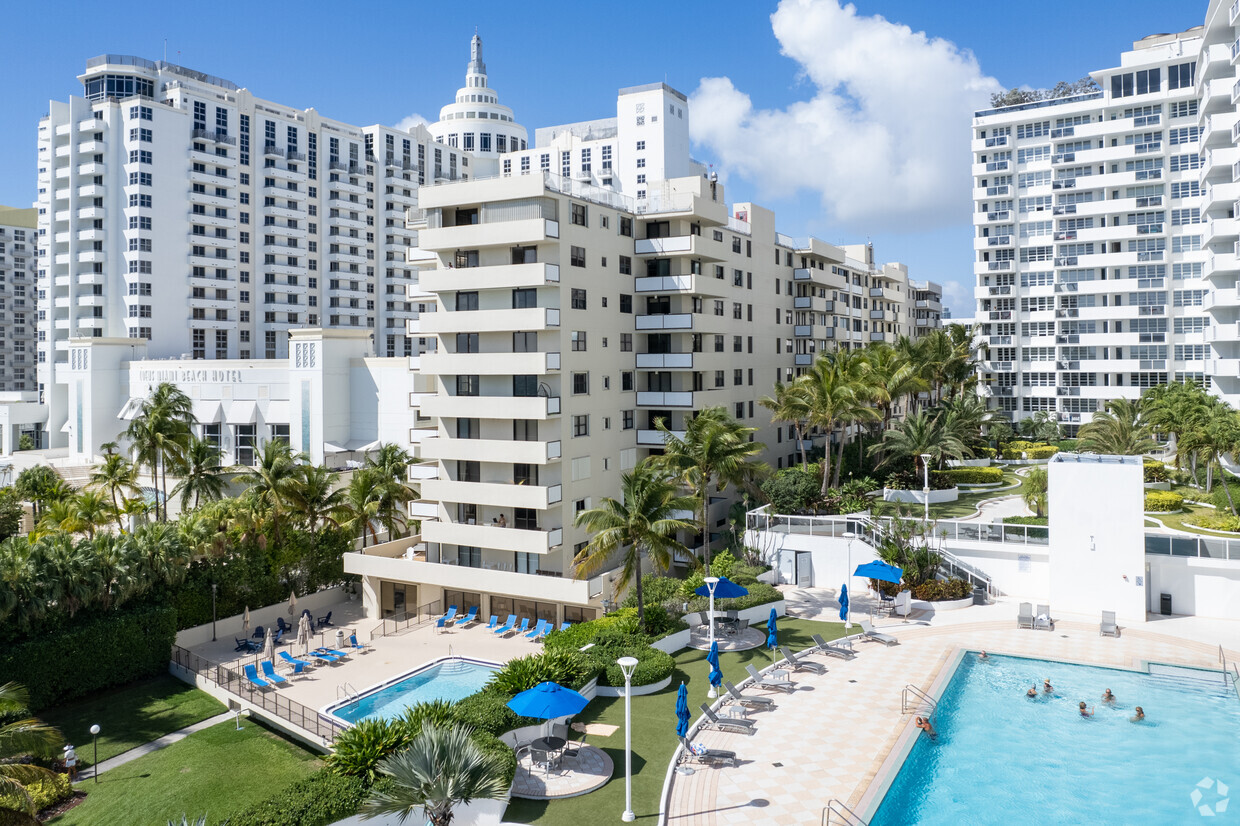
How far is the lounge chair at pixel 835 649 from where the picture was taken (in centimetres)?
3222

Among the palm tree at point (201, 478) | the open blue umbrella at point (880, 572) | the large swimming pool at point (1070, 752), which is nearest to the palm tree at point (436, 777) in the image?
the large swimming pool at point (1070, 752)

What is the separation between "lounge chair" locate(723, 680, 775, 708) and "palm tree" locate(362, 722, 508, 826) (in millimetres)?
10987

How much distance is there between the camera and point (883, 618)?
3712 cm

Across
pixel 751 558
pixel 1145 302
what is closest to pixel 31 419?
pixel 751 558

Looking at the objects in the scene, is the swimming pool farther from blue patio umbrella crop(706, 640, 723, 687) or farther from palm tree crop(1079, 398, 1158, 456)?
palm tree crop(1079, 398, 1158, 456)

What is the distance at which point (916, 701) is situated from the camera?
88.9ft

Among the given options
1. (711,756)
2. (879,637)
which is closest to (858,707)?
(711,756)

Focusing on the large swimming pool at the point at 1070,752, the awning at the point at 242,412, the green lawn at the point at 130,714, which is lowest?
the green lawn at the point at 130,714

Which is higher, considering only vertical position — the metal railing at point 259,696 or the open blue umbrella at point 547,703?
the open blue umbrella at point 547,703

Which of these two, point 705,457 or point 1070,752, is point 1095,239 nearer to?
point 705,457

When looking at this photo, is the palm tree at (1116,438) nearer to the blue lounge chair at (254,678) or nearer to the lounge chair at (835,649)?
the lounge chair at (835,649)

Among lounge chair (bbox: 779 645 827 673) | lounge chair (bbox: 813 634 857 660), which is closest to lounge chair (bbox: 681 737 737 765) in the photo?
lounge chair (bbox: 779 645 827 673)

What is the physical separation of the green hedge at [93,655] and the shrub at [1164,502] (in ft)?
172

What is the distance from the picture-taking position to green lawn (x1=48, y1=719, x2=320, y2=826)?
2650 cm
